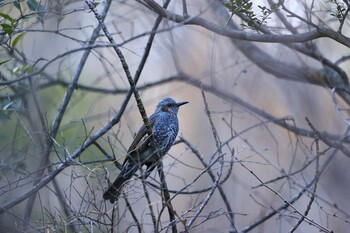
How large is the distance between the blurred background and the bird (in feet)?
0.39

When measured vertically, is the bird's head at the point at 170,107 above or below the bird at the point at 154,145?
above

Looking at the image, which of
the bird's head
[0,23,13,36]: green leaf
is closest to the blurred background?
[0,23,13,36]: green leaf

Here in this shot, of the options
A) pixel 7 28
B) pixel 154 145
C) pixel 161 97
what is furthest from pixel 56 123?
pixel 161 97

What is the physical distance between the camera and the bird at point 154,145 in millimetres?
4605

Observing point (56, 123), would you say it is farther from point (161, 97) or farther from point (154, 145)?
point (161, 97)

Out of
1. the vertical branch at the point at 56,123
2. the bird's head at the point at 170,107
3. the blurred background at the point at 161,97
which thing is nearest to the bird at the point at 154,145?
the bird's head at the point at 170,107

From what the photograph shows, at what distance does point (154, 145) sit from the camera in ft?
15.5

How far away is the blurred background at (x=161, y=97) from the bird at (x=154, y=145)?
0.12 metres

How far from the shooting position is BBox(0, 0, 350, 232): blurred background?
4102mm

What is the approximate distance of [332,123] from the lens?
282 inches

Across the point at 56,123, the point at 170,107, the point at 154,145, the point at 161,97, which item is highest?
the point at 161,97

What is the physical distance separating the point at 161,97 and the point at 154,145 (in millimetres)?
2257

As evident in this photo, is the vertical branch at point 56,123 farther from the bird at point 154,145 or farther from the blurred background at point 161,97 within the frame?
the bird at point 154,145

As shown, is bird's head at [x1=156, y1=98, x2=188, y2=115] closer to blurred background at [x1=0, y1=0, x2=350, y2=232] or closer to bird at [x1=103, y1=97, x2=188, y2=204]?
bird at [x1=103, y1=97, x2=188, y2=204]
